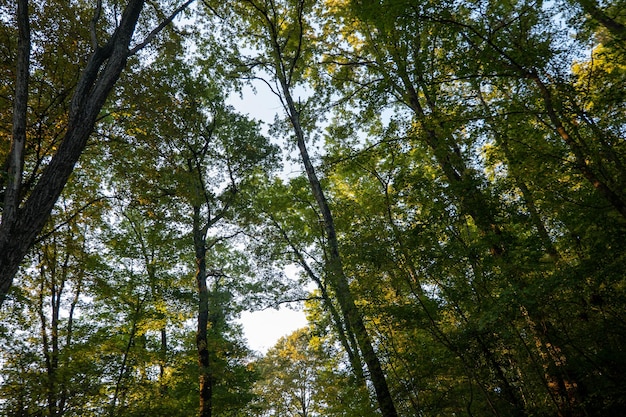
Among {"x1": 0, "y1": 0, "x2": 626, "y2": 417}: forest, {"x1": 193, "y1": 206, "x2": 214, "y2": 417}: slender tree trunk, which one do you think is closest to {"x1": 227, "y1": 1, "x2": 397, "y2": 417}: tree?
{"x1": 0, "y1": 0, "x2": 626, "y2": 417}: forest

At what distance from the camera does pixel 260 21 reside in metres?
11.0

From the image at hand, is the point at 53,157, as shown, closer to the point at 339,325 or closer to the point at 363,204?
the point at 363,204

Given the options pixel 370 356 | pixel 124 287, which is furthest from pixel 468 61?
pixel 124 287

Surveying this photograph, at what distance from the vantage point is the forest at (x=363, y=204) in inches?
181

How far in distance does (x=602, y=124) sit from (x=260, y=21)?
10215mm

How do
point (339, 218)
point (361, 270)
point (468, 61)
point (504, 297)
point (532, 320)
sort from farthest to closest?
1. point (339, 218)
2. point (361, 270)
3. point (532, 320)
4. point (468, 61)
5. point (504, 297)

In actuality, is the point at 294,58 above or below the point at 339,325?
above

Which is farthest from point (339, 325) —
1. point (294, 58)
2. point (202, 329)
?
point (294, 58)

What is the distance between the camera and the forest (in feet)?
15.1

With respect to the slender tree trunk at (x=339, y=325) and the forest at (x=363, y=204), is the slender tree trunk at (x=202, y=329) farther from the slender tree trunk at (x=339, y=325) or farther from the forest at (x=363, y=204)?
the slender tree trunk at (x=339, y=325)

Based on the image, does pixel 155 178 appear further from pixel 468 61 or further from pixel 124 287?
pixel 468 61

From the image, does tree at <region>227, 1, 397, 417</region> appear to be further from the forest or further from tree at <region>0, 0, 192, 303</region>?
tree at <region>0, 0, 192, 303</region>

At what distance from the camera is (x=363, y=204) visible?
8.87 m

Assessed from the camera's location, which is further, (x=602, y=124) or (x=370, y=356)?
(x=370, y=356)
